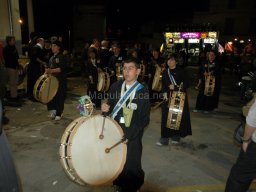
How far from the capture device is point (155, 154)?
18.1 ft

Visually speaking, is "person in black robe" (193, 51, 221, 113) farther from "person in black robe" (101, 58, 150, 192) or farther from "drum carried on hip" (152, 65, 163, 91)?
"person in black robe" (101, 58, 150, 192)

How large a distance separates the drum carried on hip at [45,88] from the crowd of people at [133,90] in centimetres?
15

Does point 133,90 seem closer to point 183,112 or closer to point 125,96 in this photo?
point 125,96

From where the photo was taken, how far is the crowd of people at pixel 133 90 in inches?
135

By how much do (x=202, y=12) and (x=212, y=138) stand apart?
36.0 metres

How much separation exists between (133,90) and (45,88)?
13.6ft

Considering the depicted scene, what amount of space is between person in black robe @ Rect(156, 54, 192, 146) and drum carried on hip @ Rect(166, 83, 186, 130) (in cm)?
25

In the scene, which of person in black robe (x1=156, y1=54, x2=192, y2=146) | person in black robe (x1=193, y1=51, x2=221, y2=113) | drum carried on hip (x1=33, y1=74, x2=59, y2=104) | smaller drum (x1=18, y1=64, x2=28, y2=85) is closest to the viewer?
person in black robe (x1=156, y1=54, x2=192, y2=146)

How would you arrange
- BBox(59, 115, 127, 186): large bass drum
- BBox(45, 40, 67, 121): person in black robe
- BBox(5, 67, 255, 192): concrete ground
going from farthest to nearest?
BBox(45, 40, 67, 121): person in black robe → BBox(5, 67, 255, 192): concrete ground → BBox(59, 115, 127, 186): large bass drum

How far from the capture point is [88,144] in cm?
294

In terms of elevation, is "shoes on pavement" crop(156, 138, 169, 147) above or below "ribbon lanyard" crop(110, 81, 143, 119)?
below

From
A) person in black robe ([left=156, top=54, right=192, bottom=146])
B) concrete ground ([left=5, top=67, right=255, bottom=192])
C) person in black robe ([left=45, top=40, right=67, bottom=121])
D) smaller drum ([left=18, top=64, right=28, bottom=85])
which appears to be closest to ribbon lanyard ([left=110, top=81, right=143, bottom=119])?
concrete ground ([left=5, top=67, right=255, bottom=192])

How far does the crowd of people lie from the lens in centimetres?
342

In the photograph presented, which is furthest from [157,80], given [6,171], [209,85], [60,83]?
[6,171]
